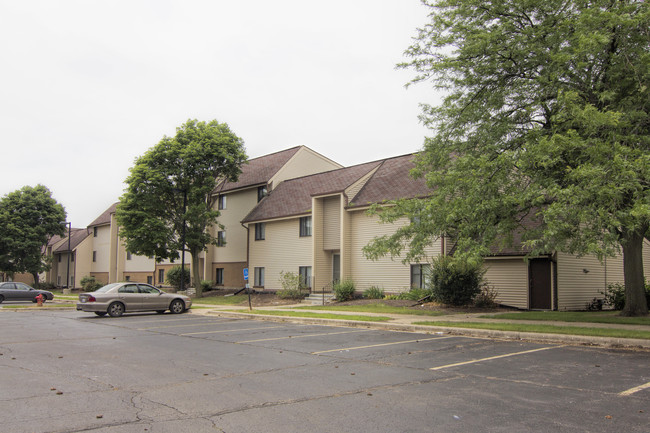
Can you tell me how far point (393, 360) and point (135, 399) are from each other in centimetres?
499

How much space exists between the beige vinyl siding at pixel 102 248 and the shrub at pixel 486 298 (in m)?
42.4

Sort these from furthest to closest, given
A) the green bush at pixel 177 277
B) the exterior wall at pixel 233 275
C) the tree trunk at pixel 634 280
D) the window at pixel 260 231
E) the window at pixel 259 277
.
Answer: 1. the green bush at pixel 177 277
2. the exterior wall at pixel 233 275
3. the window at pixel 260 231
4. the window at pixel 259 277
5. the tree trunk at pixel 634 280

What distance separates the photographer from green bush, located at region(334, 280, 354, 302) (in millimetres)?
28000

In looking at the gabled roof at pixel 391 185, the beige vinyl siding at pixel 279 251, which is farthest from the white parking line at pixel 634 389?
the beige vinyl siding at pixel 279 251

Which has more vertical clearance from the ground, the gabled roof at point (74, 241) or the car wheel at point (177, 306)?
the gabled roof at point (74, 241)

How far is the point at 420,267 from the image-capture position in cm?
2644

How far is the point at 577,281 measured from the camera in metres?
23.6

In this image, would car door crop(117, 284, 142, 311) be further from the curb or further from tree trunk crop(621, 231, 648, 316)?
tree trunk crop(621, 231, 648, 316)

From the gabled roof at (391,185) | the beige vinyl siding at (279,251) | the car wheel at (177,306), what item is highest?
the gabled roof at (391,185)

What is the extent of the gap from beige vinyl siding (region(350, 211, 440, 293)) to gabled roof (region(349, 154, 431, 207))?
101 centimetres

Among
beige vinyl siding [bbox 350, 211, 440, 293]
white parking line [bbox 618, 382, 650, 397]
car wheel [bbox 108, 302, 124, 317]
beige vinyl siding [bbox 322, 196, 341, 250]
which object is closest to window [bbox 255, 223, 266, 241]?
beige vinyl siding [bbox 322, 196, 341, 250]

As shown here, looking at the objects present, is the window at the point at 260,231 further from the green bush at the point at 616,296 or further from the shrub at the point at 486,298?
Result: the green bush at the point at 616,296

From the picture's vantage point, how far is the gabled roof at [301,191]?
3212 centimetres

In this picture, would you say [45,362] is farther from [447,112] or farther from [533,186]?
[447,112]
